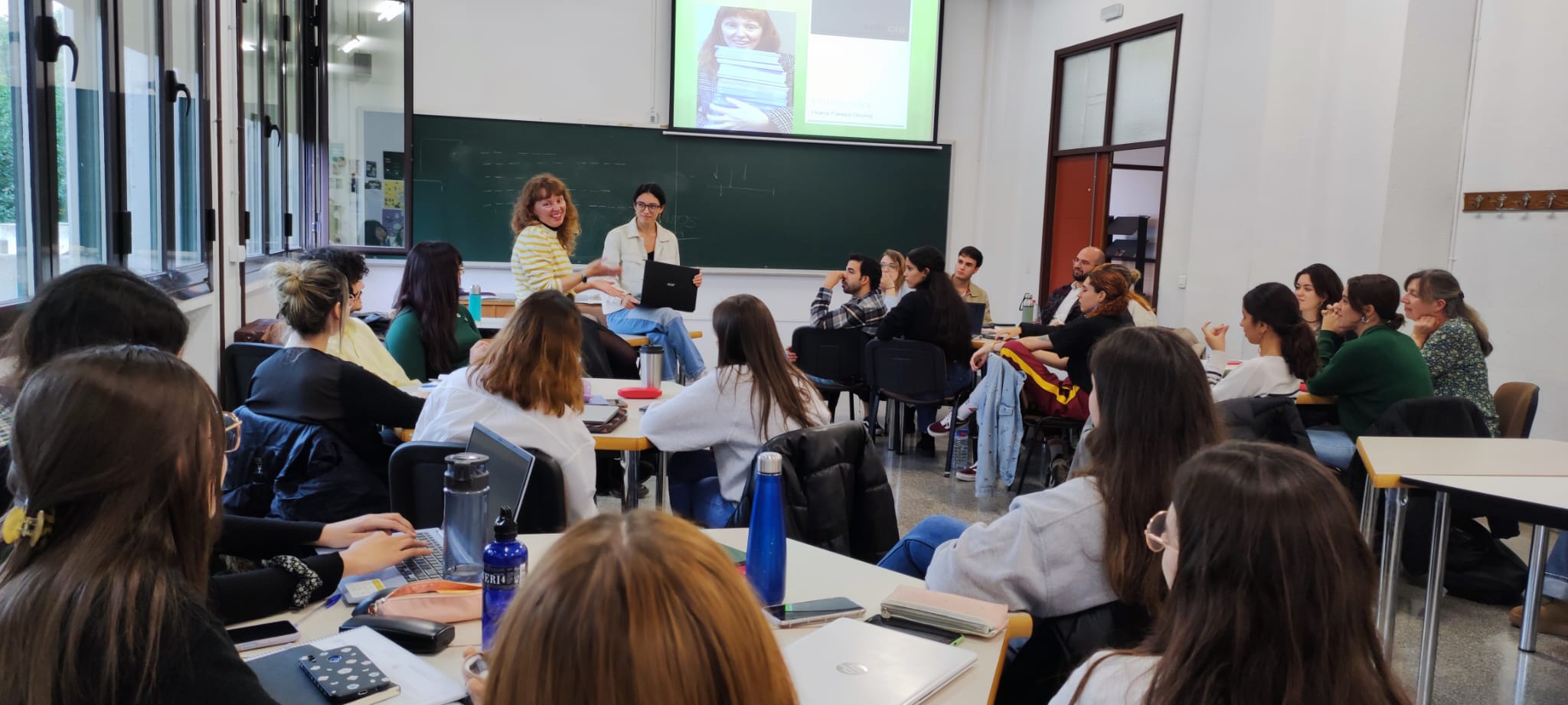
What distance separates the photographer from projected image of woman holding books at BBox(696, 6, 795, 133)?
8.37 metres

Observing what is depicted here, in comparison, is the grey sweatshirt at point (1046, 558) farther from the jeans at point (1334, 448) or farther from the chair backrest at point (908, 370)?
the chair backrest at point (908, 370)

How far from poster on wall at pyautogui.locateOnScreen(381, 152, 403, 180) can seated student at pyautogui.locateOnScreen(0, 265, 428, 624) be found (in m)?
6.32

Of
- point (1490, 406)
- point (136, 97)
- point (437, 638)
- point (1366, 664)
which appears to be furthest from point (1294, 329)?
point (136, 97)

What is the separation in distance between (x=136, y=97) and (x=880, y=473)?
10.3 feet

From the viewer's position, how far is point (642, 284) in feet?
19.0

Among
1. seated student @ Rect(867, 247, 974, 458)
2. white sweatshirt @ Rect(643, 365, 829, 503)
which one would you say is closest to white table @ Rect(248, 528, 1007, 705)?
white sweatshirt @ Rect(643, 365, 829, 503)

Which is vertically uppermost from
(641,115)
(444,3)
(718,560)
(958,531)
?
(444,3)

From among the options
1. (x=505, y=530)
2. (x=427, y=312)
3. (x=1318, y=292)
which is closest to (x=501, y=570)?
(x=505, y=530)

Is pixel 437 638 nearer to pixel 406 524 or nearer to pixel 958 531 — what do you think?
pixel 406 524

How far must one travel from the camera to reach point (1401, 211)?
5.82 metres

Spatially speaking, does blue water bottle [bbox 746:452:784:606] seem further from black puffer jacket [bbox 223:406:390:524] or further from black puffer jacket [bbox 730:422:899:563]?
black puffer jacket [bbox 223:406:390:524]

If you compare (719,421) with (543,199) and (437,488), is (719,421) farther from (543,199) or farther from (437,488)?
(543,199)

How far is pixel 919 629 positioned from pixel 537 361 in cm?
128

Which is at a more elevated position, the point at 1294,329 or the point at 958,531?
the point at 1294,329
